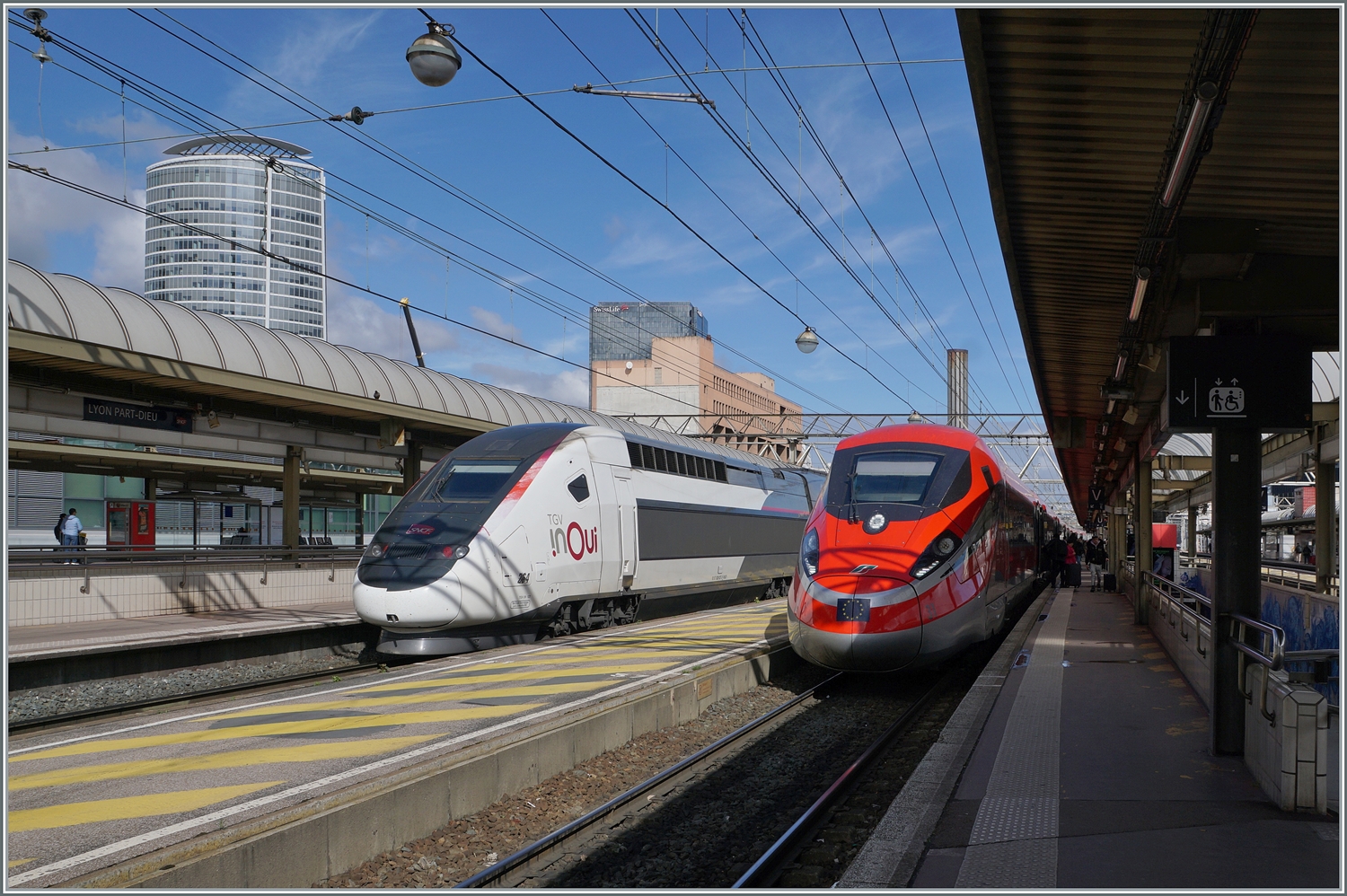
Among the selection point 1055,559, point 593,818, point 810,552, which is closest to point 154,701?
point 593,818

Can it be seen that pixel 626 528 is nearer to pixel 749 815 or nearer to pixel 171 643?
pixel 171 643

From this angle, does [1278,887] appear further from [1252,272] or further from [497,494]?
[497,494]

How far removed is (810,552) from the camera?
11930 millimetres

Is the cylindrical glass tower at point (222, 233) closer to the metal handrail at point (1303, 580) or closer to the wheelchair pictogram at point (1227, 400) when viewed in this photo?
the metal handrail at point (1303, 580)

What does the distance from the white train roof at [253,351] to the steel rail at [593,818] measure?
753cm

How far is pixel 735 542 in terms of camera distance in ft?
75.0

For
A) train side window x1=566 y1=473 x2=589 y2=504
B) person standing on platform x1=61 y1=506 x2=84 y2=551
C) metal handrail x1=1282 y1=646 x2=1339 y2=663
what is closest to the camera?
metal handrail x1=1282 y1=646 x2=1339 y2=663

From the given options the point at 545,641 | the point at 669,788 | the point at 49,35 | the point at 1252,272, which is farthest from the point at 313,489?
the point at 1252,272

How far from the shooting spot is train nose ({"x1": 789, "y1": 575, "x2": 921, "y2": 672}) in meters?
10.8

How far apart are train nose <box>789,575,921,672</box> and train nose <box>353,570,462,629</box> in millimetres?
4549

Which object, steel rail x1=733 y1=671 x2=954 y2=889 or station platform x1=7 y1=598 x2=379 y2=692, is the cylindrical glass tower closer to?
station platform x1=7 y1=598 x2=379 y2=692

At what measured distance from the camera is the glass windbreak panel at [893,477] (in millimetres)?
12359

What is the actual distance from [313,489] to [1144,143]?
35.4 metres

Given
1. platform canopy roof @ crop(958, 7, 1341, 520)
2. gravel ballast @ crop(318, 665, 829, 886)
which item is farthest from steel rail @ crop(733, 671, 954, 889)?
platform canopy roof @ crop(958, 7, 1341, 520)
